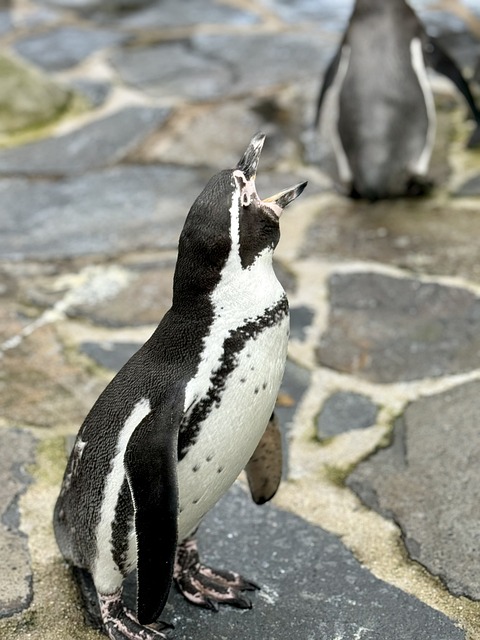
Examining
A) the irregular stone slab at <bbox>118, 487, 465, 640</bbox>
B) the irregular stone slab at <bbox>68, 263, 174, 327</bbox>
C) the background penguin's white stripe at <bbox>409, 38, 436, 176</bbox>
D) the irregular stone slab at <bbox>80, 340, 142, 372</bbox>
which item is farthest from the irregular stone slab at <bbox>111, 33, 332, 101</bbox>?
the irregular stone slab at <bbox>118, 487, 465, 640</bbox>

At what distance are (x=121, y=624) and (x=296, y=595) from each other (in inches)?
16.7

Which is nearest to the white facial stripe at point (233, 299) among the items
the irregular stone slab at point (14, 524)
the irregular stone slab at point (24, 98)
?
the irregular stone slab at point (14, 524)

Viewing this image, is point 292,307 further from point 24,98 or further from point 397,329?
point 24,98

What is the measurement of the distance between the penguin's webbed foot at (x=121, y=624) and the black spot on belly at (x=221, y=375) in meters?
0.41

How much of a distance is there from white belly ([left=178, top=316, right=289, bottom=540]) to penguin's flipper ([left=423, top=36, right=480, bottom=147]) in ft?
11.4

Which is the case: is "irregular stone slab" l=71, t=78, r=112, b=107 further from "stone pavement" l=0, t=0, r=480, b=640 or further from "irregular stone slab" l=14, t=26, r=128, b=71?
"irregular stone slab" l=14, t=26, r=128, b=71

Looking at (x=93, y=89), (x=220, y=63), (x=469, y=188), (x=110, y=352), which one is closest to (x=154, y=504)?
(x=110, y=352)

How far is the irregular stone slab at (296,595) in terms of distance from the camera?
2268 mm

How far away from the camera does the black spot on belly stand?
2076 mm

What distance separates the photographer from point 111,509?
7.07 feet

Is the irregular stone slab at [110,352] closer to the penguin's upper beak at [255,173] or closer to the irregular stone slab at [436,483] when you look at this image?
the irregular stone slab at [436,483]

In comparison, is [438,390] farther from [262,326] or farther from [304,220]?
[304,220]

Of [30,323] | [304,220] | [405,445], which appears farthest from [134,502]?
[304,220]

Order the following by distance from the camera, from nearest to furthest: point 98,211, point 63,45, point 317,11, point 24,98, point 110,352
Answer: point 110,352
point 98,211
point 24,98
point 63,45
point 317,11
